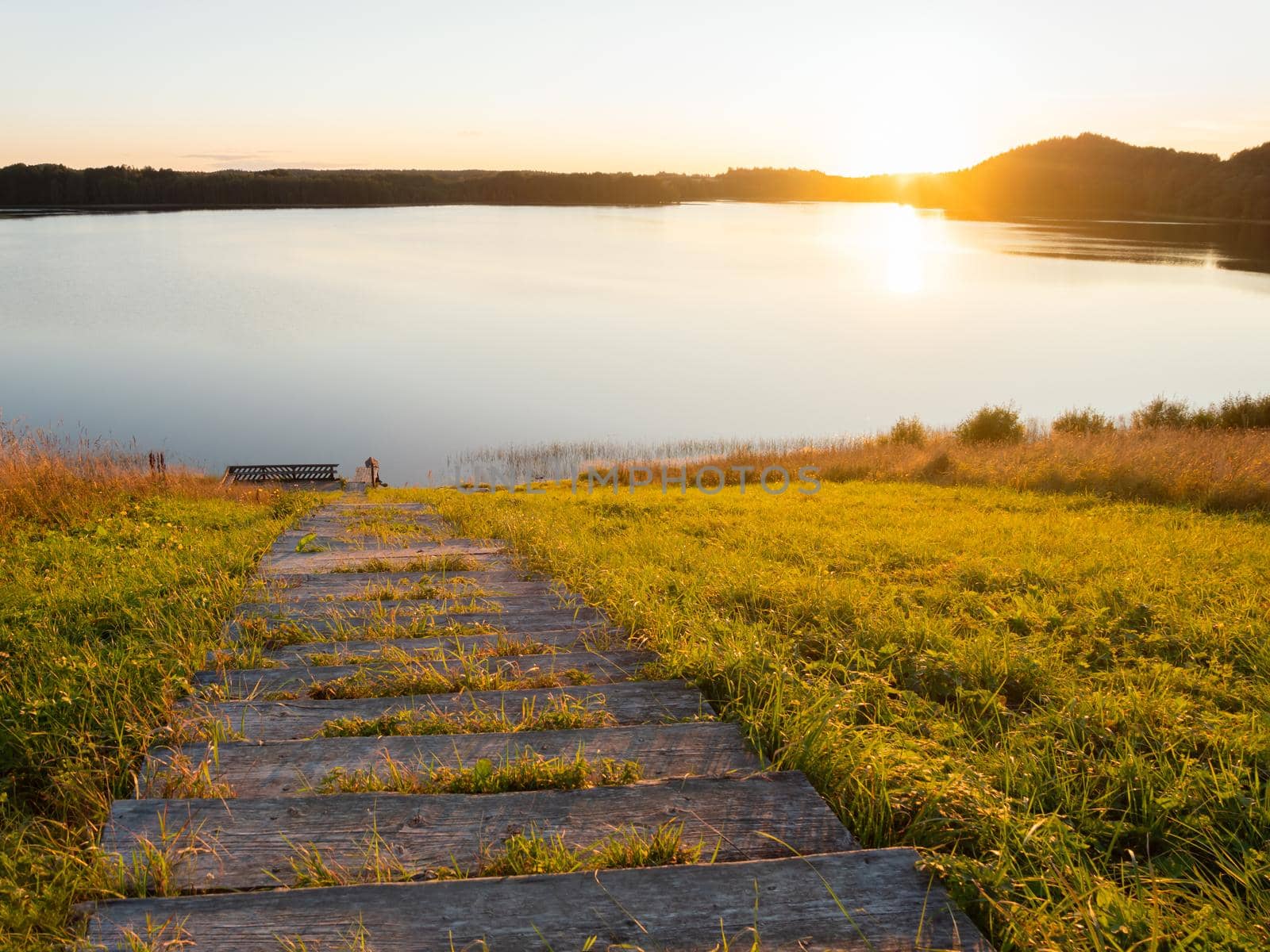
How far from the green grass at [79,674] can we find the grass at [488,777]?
2.12 feet

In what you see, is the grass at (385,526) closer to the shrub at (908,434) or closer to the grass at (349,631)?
the grass at (349,631)

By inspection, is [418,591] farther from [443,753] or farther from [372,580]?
[443,753]

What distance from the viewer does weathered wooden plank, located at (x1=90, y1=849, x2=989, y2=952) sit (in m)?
1.67

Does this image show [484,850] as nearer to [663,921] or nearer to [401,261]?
[663,921]

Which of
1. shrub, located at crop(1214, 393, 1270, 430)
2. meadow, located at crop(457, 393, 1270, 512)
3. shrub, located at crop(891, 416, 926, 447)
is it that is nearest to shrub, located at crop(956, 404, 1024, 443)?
meadow, located at crop(457, 393, 1270, 512)

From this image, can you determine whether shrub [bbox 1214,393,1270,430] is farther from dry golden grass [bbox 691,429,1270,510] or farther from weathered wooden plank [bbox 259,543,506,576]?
weathered wooden plank [bbox 259,543,506,576]

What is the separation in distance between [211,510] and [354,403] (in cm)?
2586

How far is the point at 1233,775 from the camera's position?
2664 mm

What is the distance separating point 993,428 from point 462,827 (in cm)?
2237

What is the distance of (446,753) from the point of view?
2.50 metres

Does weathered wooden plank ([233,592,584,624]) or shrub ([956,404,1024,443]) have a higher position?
weathered wooden plank ([233,592,584,624])

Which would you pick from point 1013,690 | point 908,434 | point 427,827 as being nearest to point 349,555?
point 427,827

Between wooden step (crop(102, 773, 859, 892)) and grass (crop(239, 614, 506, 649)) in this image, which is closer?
wooden step (crop(102, 773, 859, 892))

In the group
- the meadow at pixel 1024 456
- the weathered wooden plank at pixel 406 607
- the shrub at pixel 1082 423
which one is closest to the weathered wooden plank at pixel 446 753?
the weathered wooden plank at pixel 406 607
